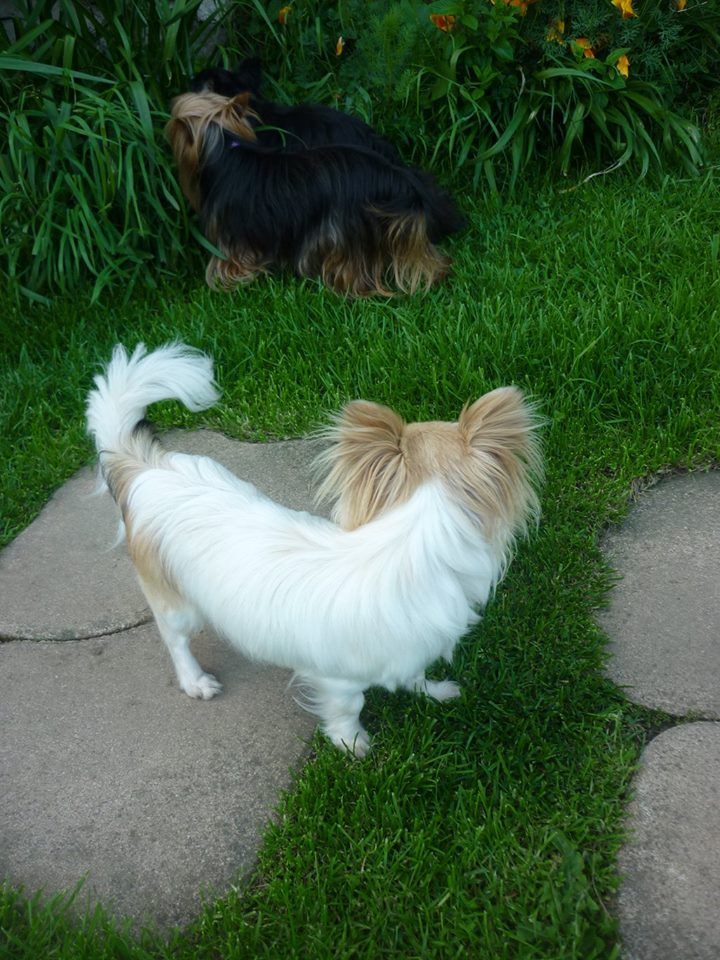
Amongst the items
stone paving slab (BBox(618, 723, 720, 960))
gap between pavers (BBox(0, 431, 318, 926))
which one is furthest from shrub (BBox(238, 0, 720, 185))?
stone paving slab (BBox(618, 723, 720, 960))

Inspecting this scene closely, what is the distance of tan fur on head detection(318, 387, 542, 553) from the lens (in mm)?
1833

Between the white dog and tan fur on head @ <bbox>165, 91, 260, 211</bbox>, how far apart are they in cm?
206

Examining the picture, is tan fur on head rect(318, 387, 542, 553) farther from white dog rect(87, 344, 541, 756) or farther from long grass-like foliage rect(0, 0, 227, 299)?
long grass-like foliage rect(0, 0, 227, 299)

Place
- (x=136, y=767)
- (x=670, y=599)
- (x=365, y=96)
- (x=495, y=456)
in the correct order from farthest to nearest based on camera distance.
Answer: (x=365, y=96) → (x=670, y=599) → (x=136, y=767) → (x=495, y=456)

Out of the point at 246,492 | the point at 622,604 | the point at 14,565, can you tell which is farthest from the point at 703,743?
the point at 14,565

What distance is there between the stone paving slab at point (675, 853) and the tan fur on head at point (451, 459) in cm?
81

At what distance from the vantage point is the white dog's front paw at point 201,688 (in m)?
2.50

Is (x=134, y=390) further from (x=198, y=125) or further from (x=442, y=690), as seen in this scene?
(x=198, y=125)

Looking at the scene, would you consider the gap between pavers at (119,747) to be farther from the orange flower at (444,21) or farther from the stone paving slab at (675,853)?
the orange flower at (444,21)

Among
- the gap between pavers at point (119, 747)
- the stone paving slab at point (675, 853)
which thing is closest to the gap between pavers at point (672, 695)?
the stone paving slab at point (675, 853)

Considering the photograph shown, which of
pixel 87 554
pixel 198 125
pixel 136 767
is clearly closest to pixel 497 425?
pixel 136 767

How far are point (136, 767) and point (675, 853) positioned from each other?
1420mm

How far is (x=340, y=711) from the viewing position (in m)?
2.24

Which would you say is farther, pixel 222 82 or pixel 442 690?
pixel 222 82
